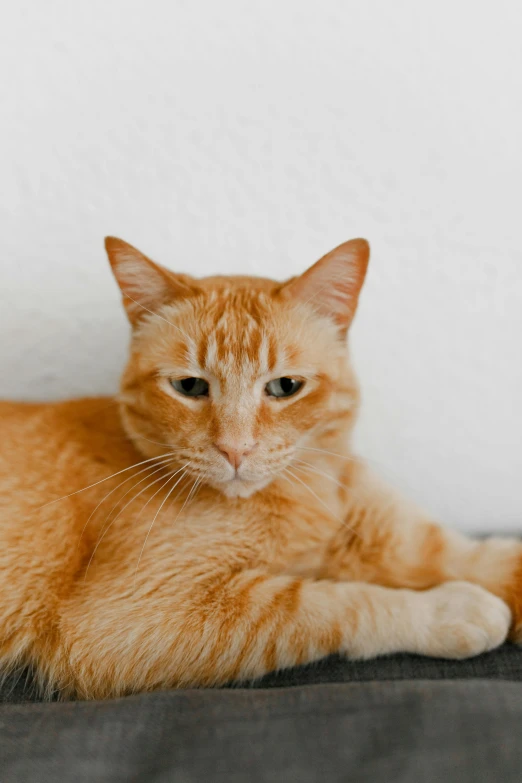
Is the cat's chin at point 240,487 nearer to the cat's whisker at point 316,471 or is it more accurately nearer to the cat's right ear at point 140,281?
the cat's whisker at point 316,471

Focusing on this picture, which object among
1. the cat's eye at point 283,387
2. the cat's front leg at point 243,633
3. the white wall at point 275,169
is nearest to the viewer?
the cat's front leg at point 243,633

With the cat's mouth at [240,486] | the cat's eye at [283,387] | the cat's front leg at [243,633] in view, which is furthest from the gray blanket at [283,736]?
the cat's eye at [283,387]

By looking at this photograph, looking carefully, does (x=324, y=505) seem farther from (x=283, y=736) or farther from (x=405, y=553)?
(x=283, y=736)

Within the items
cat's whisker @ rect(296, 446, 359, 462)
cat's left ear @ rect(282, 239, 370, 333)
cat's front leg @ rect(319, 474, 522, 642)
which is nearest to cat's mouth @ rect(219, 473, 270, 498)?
cat's whisker @ rect(296, 446, 359, 462)

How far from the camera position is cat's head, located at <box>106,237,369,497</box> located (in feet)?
3.60

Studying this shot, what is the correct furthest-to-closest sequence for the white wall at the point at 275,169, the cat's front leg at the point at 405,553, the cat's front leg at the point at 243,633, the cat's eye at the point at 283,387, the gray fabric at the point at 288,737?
the white wall at the point at 275,169 → the cat's front leg at the point at 405,553 → the cat's eye at the point at 283,387 → the cat's front leg at the point at 243,633 → the gray fabric at the point at 288,737

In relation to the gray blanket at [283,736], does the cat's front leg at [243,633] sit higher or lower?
lower

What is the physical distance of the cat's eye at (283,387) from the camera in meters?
1.16

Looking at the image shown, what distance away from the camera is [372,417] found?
5.66 ft

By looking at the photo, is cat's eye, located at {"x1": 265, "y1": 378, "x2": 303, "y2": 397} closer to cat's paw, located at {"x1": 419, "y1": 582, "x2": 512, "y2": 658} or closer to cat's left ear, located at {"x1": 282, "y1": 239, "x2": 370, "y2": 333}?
cat's left ear, located at {"x1": 282, "y1": 239, "x2": 370, "y2": 333}

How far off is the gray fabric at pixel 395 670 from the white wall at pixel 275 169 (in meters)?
0.77

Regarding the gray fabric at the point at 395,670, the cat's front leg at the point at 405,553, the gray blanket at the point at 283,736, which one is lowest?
the gray fabric at the point at 395,670

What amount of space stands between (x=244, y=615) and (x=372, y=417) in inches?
32.3

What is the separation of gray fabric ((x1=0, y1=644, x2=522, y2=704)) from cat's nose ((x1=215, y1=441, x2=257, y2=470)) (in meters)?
0.40
